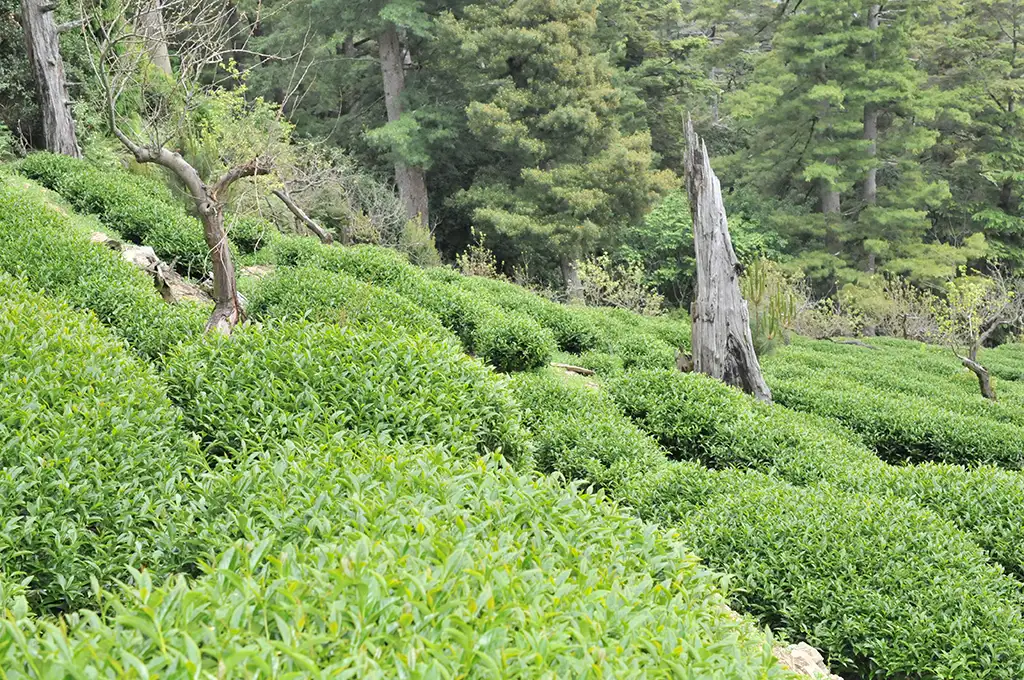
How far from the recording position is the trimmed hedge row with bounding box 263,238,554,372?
360 inches

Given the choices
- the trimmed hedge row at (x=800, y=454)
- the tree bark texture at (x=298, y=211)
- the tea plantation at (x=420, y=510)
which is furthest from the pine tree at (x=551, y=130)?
the trimmed hedge row at (x=800, y=454)

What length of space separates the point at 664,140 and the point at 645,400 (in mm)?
20646

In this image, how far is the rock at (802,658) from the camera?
3.83 meters

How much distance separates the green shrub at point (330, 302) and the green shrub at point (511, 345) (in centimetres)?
126

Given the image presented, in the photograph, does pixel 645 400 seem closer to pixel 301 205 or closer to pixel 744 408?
pixel 744 408

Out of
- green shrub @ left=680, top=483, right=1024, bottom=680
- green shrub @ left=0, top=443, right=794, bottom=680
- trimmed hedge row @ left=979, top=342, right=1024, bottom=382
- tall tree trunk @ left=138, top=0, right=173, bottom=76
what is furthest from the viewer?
trimmed hedge row @ left=979, top=342, right=1024, bottom=382

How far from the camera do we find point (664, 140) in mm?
26828

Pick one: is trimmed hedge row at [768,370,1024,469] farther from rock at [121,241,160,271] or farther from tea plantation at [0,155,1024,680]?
rock at [121,241,160,271]

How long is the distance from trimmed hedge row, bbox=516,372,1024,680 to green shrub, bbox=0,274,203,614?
3.03 m

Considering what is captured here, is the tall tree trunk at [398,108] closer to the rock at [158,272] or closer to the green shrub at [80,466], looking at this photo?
the rock at [158,272]

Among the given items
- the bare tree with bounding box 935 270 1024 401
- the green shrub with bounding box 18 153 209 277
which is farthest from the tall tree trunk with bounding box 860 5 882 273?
the green shrub with bounding box 18 153 209 277

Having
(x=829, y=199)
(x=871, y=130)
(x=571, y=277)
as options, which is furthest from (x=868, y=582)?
(x=871, y=130)

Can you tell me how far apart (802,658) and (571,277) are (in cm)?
1886

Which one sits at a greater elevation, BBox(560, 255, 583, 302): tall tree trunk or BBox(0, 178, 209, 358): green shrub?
BBox(0, 178, 209, 358): green shrub
